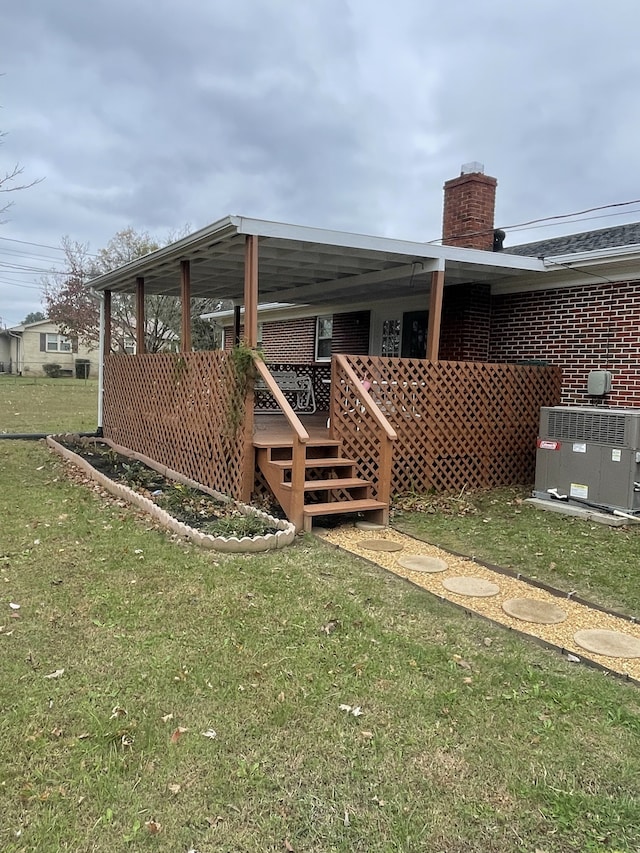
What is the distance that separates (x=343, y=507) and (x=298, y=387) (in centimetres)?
585

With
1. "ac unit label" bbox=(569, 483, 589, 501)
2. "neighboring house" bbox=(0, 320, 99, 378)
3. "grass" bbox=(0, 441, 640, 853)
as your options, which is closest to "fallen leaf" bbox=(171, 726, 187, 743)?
"grass" bbox=(0, 441, 640, 853)

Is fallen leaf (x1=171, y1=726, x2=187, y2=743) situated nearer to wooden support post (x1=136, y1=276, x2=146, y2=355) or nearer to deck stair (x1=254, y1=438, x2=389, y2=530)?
deck stair (x1=254, y1=438, x2=389, y2=530)

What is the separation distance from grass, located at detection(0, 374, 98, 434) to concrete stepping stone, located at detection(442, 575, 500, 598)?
10817 mm

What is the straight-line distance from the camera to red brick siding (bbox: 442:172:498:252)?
10078mm

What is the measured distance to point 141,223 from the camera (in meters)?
29.2

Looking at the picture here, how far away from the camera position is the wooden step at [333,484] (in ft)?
19.8

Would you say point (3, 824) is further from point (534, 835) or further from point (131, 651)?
point (534, 835)

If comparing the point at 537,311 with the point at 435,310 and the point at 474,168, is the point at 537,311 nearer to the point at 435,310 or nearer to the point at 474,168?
the point at 435,310

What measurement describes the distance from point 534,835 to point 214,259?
722 centimetres

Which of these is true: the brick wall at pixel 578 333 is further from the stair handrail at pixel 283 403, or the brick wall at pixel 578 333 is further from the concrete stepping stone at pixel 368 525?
the stair handrail at pixel 283 403

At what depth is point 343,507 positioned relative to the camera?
19.9 feet

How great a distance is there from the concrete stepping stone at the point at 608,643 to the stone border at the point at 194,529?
8.17ft

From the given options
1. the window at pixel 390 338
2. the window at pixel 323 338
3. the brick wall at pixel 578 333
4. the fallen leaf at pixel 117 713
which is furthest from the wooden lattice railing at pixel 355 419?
the window at pixel 323 338

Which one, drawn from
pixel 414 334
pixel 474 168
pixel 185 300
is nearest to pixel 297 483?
pixel 185 300
